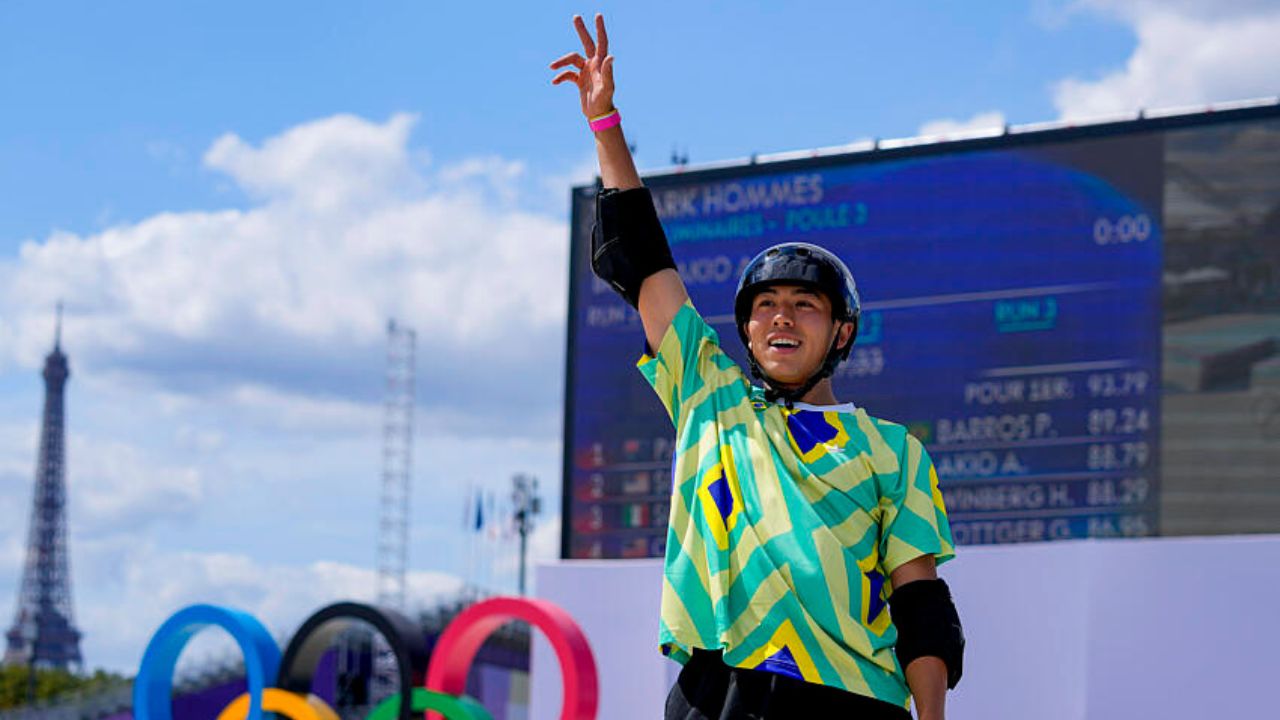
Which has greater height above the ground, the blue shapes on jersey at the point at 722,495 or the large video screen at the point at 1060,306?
the large video screen at the point at 1060,306

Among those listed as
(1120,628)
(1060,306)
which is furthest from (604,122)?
(1060,306)

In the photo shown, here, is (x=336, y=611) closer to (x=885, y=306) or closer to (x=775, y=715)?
(x=885, y=306)

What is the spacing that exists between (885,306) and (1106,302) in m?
1.44

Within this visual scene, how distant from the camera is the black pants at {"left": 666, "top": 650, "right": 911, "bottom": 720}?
2.79 meters

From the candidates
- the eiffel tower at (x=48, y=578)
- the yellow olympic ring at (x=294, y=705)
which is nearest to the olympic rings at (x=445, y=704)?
the yellow olympic ring at (x=294, y=705)

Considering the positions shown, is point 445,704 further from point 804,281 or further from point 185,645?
point 804,281

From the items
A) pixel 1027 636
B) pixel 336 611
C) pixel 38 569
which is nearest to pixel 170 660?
pixel 336 611

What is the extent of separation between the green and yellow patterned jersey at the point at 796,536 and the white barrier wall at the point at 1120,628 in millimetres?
5615

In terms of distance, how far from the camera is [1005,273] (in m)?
11.5

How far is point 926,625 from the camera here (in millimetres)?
2822

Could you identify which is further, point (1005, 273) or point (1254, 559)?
point (1005, 273)

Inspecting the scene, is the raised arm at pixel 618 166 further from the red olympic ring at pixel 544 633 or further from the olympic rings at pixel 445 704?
the olympic rings at pixel 445 704

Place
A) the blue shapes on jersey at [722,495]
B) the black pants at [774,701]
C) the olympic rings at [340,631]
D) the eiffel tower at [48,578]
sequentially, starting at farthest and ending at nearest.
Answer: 1. the eiffel tower at [48,578]
2. the olympic rings at [340,631]
3. the blue shapes on jersey at [722,495]
4. the black pants at [774,701]

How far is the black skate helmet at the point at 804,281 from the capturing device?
2.98 metres
